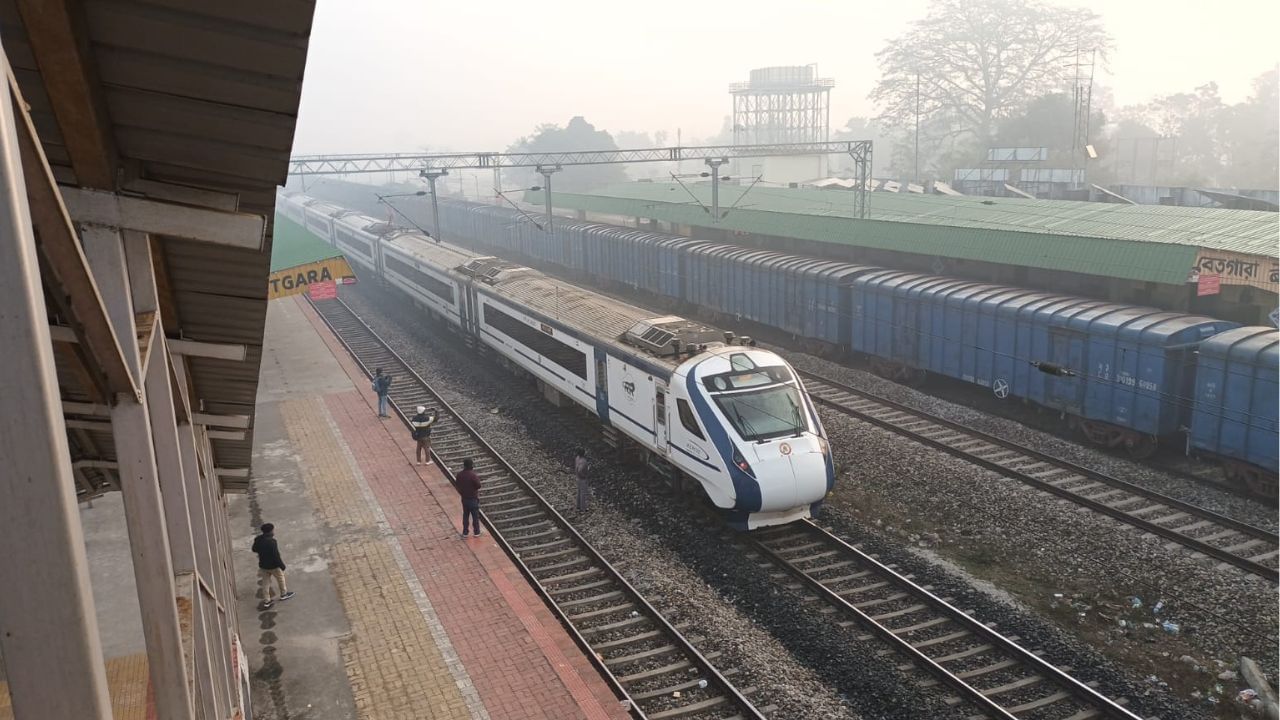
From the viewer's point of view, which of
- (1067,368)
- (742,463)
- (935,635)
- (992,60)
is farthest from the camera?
(992,60)

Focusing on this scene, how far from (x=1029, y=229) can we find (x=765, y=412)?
18.4m

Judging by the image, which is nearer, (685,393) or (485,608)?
(485,608)

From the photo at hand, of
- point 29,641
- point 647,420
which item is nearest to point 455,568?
point 647,420

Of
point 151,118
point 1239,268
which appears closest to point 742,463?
point 151,118

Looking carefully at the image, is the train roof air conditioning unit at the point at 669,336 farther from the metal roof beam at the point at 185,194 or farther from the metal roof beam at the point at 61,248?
the metal roof beam at the point at 61,248

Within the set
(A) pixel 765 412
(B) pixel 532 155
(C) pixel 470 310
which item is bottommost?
(C) pixel 470 310

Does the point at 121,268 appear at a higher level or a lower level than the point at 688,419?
higher

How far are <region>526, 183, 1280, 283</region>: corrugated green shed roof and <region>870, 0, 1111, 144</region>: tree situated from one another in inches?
2049

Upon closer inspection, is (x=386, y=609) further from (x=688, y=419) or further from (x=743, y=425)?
(x=743, y=425)

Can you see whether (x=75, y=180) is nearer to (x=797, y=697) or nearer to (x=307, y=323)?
(x=797, y=697)

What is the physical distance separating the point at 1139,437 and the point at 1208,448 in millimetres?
1490

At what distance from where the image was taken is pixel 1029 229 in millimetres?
28594

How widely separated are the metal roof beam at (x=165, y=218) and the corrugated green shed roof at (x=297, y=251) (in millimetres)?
20759

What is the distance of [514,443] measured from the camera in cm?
1995
